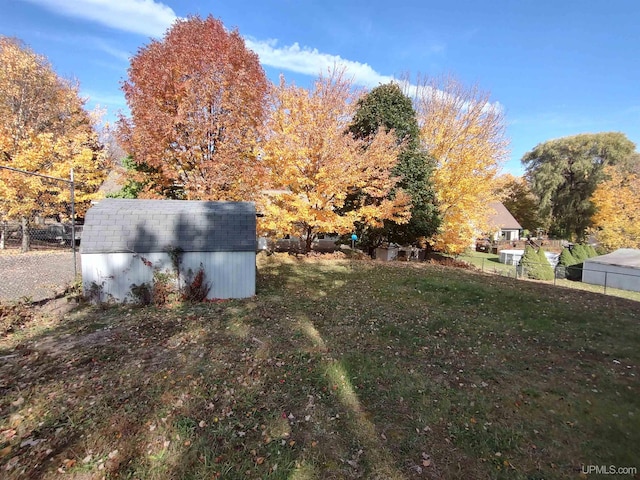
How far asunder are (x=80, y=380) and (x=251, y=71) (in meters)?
13.0

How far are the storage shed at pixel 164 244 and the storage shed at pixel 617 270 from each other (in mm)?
19776

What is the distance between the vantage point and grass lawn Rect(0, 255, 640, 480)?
3223 mm

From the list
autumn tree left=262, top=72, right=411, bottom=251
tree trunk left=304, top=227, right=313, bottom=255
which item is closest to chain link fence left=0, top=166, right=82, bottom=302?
autumn tree left=262, top=72, right=411, bottom=251

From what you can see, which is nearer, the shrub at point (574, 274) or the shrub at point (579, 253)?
the shrub at point (574, 274)

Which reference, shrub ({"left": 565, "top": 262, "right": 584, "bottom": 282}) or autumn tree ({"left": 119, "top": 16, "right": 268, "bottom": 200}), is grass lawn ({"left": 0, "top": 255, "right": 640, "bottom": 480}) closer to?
autumn tree ({"left": 119, "top": 16, "right": 268, "bottom": 200})

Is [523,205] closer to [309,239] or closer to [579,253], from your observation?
[579,253]

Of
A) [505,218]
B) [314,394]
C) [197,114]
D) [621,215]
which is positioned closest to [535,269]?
[621,215]

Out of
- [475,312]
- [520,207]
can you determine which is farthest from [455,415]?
[520,207]

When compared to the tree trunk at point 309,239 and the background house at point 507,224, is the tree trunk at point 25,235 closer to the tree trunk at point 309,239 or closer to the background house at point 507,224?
the tree trunk at point 309,239

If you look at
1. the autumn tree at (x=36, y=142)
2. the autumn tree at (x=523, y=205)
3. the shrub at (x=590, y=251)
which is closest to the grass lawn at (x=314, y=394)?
the autumn tree at (x=36, y=142)

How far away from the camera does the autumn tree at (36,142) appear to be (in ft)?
40.9

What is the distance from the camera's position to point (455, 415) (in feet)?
13.1

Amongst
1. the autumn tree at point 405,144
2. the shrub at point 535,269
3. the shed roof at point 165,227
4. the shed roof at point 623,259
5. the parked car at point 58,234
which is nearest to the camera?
the shed roof at point 165,227

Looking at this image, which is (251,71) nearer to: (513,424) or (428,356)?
(428,356)
